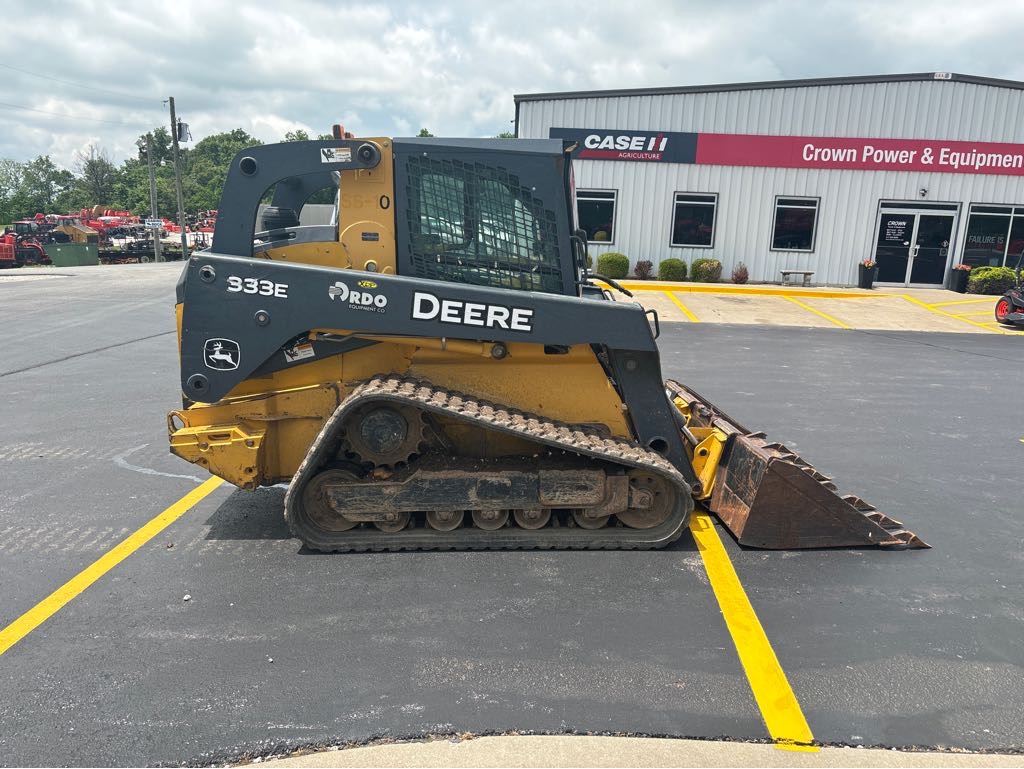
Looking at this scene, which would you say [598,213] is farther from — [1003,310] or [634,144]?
[1003,310]

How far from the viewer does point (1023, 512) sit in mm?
5332

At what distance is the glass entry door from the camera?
21.7 meters

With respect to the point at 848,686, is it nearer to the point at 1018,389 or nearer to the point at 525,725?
the point at 525,725

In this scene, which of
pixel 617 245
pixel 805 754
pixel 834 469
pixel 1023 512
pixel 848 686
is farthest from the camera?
pixel 617 245

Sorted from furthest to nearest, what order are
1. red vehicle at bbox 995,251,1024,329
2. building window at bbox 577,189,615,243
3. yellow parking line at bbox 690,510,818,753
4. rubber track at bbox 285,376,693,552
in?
building window at bbox 577,189,615,243
red vehicle at bbox 995,251,1024,329
rubber track at bbox 285,376,693,552
yellow parking line at bbox 690,510,818,753

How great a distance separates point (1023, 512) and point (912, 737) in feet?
10.8

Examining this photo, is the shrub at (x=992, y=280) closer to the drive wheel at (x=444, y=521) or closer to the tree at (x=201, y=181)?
the drive wheel at (x=444, y=521)

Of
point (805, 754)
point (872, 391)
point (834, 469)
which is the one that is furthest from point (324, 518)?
point (872, 391)

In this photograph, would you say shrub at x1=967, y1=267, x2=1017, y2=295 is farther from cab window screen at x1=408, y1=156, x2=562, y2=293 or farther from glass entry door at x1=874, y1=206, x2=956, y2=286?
cab window screen at x1=408, y1=156, x2=562, y2=293

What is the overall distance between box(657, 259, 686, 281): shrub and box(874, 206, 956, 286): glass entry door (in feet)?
19.7

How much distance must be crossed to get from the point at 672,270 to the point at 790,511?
17851 millimetres

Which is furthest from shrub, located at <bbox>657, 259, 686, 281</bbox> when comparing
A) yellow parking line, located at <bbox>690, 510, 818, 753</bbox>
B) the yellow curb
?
yellow parking line, located at <bbox>690, 510, 818, 753</bbox>

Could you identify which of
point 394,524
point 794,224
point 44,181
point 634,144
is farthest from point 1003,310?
point 44,181

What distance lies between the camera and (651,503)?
14.8 ft
